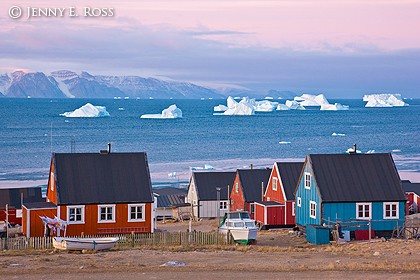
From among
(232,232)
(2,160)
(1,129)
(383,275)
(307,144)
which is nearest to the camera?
(383,275)

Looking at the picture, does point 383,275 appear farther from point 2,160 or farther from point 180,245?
point 2,160

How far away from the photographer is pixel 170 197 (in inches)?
2539

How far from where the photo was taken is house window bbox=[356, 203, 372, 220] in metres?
43.7

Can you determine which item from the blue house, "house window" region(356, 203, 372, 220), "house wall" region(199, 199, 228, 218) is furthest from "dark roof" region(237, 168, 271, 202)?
"house window" region(356, 203, 372, 220)

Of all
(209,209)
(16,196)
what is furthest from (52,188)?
(209,209)

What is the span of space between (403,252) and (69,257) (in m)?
14.8

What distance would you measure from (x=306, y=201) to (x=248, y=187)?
10.7m

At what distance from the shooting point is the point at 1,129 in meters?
196

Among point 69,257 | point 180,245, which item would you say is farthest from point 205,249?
point 69,257

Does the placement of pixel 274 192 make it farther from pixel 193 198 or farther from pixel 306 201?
pixel 193 198

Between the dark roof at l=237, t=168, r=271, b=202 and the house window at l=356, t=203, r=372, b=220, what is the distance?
1211 centimetres

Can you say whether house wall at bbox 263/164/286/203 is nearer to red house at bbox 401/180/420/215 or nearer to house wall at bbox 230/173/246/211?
house wall at bbox 230/173/246/211

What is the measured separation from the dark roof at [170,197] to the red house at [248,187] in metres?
Answer: 6.86

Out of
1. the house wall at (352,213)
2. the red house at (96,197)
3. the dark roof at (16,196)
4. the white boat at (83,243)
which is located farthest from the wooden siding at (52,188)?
the house wall at (352,213)
